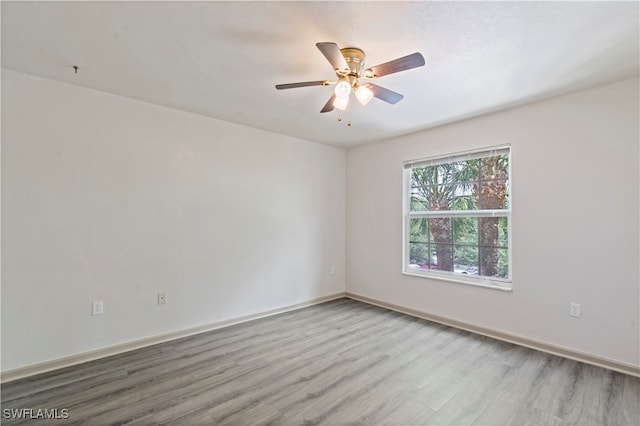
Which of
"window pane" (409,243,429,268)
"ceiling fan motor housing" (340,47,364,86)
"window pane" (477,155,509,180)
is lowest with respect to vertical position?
"window pane" (409,243,429,268)

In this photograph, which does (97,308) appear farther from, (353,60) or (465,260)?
(465,260)

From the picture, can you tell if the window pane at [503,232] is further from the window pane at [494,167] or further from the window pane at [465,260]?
the window pane at [494,167]

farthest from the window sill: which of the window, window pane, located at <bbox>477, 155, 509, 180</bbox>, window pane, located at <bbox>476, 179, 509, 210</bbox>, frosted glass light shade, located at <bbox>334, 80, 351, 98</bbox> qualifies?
frosted glass light shade, located at <bbox>334, 80, 351, 98</bbox>

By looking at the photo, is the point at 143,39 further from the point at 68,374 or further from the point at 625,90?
the point at 625,90

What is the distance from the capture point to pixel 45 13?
5.69 ft

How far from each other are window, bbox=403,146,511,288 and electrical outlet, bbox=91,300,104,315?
136 inches

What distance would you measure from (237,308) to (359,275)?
1.96m

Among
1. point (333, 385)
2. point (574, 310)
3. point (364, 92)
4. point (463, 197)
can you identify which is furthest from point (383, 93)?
point (574, 310)

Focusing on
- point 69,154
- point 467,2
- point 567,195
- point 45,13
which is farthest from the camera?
point 567,195

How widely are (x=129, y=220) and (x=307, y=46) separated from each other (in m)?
2.29

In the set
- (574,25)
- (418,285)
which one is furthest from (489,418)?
(574,25)

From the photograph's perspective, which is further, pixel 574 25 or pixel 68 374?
pixel 68 374

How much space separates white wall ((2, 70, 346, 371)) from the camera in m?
2.39

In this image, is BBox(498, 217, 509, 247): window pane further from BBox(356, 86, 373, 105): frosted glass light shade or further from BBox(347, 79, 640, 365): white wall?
BBox(356, 86, 373, 105): frosted glass light shade
